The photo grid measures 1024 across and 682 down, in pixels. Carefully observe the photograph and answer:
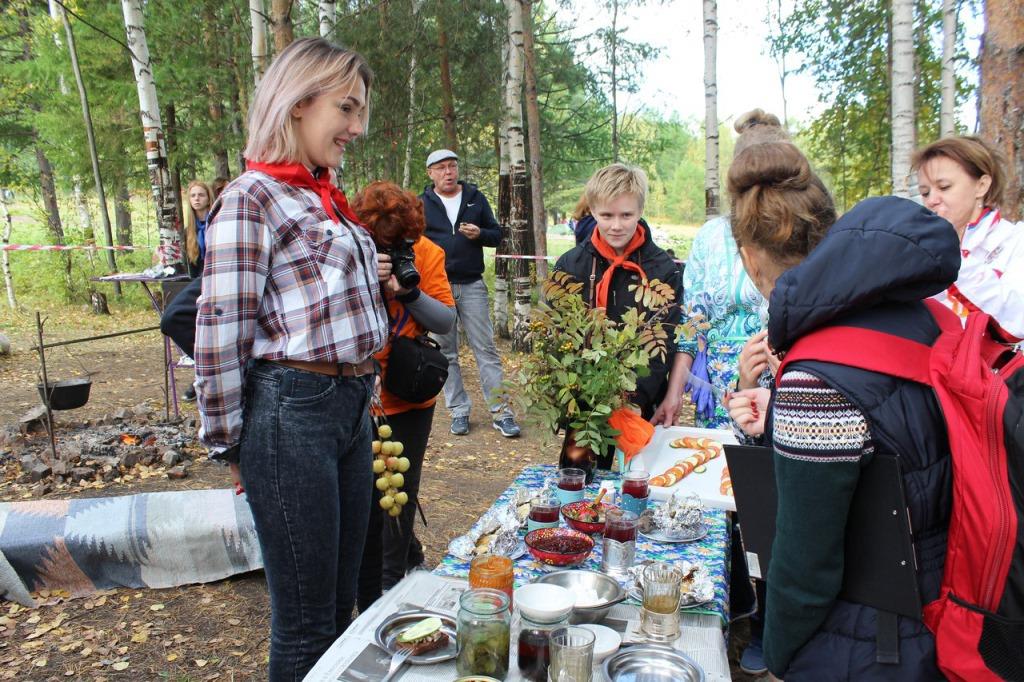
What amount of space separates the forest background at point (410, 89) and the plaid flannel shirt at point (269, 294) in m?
4.14

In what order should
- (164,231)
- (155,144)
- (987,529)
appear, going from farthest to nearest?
(164,231), (155,144), (987,529)

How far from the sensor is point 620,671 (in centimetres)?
142

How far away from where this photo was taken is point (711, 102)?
9195 mm

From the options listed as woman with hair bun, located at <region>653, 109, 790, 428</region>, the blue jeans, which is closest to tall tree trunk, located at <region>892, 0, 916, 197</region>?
woman with hair bun, located at <region>653, 109, 790, 428</region>

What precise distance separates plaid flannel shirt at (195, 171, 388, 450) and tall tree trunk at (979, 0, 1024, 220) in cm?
450

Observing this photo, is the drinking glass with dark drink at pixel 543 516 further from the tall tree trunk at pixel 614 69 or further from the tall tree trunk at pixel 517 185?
the tall tree trunk at pixel 614 69

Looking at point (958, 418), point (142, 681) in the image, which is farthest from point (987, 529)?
point (142, 681)

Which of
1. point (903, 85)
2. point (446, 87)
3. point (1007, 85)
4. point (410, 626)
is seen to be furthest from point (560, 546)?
point (446, 87)

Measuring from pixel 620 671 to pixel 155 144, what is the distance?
8531 mm

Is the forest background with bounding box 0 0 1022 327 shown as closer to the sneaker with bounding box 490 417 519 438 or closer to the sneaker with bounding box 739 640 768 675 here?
the sneaker with bounding box 490 417 519 438

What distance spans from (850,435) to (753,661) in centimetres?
194

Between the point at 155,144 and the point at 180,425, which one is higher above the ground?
the point at 155,144

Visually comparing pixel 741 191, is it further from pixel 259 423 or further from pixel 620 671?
pixel 259 423

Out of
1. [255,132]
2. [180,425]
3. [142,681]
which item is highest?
[255,132]
